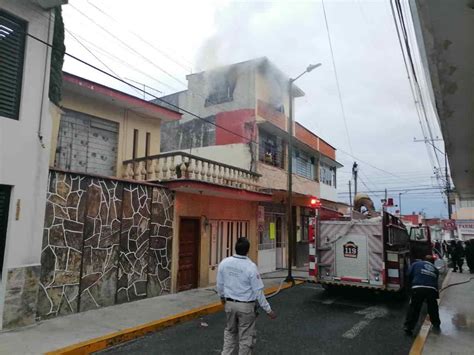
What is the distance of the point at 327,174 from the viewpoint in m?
24.3

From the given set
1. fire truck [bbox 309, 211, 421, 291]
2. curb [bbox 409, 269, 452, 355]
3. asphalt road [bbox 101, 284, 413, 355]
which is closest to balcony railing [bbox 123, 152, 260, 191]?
fire truck [bbox 309, 211, 421, 291]

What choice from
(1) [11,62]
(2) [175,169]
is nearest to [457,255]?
(2) [175,169]

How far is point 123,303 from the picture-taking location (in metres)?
8.65

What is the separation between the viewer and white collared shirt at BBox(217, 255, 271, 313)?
4.68 m

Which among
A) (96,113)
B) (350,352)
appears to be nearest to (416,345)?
(350,352)

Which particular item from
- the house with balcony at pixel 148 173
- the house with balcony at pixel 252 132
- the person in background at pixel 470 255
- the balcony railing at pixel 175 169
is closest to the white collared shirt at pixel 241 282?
the house with balcony at pixel 148 173

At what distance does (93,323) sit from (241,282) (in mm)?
3740

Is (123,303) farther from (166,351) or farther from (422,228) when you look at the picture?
(422,228)

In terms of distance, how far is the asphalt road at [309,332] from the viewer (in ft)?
19.8

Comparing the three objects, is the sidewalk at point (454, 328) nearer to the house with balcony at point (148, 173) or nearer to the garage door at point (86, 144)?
the house with balcony at point (148, 173)

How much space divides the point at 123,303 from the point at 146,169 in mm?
3803

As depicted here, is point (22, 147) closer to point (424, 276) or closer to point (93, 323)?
point (93, 323)

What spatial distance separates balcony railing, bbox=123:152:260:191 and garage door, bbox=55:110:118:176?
0.60m

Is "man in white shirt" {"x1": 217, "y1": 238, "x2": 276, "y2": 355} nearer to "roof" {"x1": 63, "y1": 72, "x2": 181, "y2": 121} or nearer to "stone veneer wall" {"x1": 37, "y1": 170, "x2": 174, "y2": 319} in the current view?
"stone veneer wall" {"x1": 37, "y1": 170, "x2": 174, "y2": 319}
